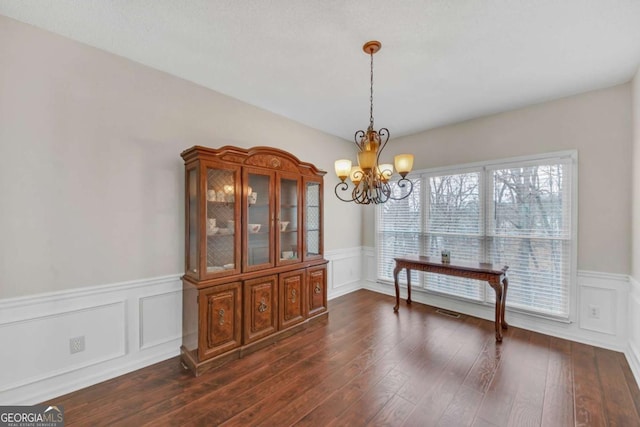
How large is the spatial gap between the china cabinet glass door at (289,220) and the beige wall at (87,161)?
984 millimetres

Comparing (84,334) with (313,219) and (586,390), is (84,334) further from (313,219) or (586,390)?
(586,390)

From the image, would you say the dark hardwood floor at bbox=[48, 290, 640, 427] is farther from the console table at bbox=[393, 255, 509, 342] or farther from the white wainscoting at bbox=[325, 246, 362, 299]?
the white wainscoting at bbox=[325, 246, 362, 299]

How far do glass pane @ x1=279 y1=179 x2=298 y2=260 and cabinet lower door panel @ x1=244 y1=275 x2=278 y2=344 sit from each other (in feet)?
1.29

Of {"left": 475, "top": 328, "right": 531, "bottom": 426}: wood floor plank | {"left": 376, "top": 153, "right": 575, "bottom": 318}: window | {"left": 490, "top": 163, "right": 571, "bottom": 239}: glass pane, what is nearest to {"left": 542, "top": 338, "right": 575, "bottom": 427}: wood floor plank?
{"left": 475, "top": 328, "right": 531, "bottom": 426}: wood floor plank

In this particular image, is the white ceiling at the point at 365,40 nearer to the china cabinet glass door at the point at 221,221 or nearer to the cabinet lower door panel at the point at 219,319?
the china cabinet glass door at the point at 221,221

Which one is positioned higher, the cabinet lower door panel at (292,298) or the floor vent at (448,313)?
the cabinet lower door panel at (292,298)

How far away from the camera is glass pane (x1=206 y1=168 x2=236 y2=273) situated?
2514 millimetres

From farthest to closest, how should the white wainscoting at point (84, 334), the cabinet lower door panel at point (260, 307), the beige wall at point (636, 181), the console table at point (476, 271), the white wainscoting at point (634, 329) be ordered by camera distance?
1. the console table at point (476, 271)
2. the cabinet lower door panel at point (260, 307)
3. the beige wall at point (636, 181)
4. the white wainscoting at point (634, 329)
5. the white wainscoting at point (84, 334)

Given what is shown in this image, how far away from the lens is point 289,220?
3252 millimetres

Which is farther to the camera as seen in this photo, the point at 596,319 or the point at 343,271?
the point at 343,271

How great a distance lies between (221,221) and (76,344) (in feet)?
4.89

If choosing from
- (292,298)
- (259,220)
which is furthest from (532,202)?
(259,220)
